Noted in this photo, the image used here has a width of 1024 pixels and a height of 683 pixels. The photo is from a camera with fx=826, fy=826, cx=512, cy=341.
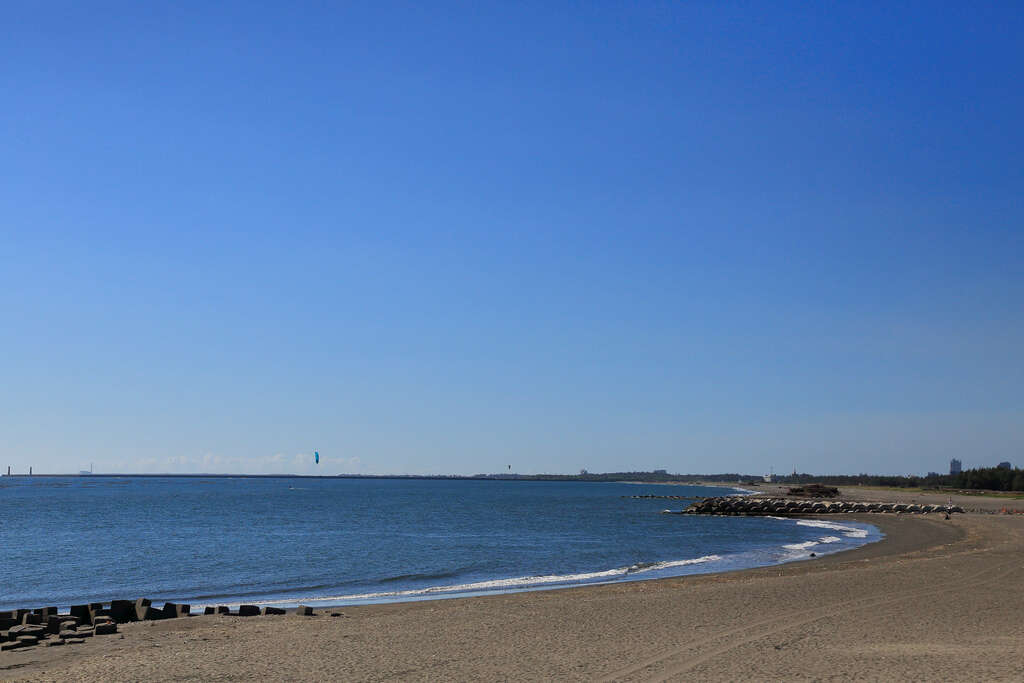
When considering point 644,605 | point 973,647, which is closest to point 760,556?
point 644,605

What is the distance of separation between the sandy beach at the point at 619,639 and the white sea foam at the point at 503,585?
3.59 meters

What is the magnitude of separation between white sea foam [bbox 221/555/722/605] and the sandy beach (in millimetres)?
3593

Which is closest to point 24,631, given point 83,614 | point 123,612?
point 83,614

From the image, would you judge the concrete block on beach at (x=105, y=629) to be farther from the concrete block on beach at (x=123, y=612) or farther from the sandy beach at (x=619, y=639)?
the concrete block on beach at (x=123, y=612)

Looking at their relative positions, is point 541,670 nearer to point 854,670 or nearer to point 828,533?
point 854,670

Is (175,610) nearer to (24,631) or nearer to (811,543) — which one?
(24,631)

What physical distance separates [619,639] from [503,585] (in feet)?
47.1

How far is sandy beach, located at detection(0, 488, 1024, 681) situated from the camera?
45.2 ft

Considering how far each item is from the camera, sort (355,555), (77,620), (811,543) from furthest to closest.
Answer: (811,543)
(355,555)
(77,620)

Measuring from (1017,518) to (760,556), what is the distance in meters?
36.5

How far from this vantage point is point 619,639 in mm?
16703

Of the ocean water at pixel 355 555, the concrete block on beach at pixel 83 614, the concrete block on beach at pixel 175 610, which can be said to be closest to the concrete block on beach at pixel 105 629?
the concrete block on beach at pixel 83 614

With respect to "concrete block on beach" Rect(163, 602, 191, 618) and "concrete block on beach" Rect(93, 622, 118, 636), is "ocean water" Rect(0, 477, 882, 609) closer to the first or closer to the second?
"concrete block on beach" Rect(163, 602, 191, 618)

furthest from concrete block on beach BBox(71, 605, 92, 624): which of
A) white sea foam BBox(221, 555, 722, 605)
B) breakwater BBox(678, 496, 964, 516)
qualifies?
breakwater BBox(678, 496, 964, 516)
